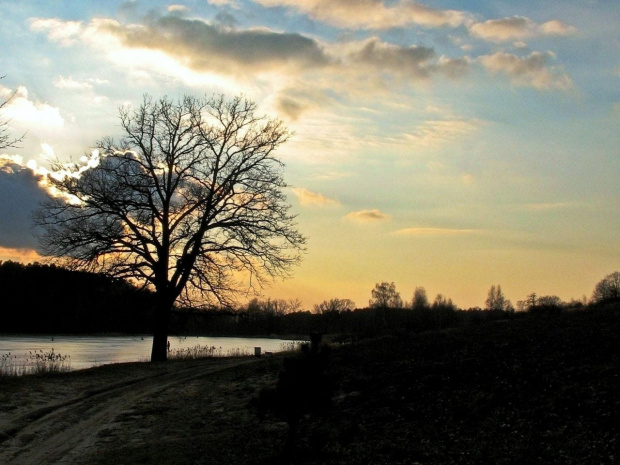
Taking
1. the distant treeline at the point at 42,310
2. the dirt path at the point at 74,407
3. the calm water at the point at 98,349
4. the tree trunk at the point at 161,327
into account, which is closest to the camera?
the dirt path at the point at 74,407

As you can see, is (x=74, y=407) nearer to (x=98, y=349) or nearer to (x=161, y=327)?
(x=161, y=327)

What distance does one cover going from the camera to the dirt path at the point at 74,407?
1141 centimetres

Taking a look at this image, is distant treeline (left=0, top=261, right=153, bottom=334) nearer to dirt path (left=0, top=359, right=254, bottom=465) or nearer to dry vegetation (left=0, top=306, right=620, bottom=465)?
dirt path (left=0, top=359, right=254, bottom=465)

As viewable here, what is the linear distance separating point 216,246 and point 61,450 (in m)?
17.2

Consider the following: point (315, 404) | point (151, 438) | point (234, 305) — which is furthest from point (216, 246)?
point (315, 404)

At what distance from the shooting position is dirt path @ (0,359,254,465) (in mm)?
11414

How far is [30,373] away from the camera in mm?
20844

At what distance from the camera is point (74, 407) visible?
50.5 feet

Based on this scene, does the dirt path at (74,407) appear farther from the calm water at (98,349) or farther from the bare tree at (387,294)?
the bare tree at (387,294)

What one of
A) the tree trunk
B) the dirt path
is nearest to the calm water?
the tree trunk

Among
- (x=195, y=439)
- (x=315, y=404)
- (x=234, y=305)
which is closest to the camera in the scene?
(x=315, y=404)

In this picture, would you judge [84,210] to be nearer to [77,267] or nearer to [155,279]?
[77,267]

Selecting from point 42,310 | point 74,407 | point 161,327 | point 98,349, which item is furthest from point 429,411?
point 42,310

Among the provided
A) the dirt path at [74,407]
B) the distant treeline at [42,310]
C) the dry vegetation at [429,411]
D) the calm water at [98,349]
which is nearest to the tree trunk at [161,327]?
the calm water at [98,349]
